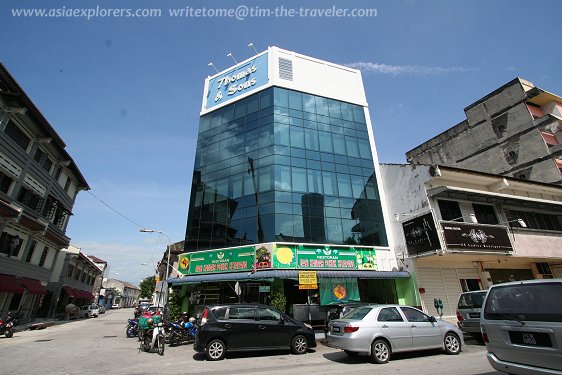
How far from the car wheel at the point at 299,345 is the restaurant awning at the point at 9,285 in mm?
18777

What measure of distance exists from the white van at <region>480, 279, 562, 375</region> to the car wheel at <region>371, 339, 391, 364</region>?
3.34 m

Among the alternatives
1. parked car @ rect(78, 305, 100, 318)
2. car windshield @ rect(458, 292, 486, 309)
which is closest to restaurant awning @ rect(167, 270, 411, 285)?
car windshield @ rect(458, 292, 486, 309)

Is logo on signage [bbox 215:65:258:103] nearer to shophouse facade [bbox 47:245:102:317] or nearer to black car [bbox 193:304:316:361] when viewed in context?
black car [bbox 193:304:316:361]

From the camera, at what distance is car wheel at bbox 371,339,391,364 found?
305 inches

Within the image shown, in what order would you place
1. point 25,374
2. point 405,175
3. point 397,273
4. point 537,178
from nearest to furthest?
point 25,374 → point 397,273 → point 405,175 → point 537,178

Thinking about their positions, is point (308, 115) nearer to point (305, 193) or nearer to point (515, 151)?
point (305, 193)

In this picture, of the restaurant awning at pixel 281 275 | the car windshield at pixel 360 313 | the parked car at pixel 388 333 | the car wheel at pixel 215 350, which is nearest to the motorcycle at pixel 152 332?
the car wheel at pixel 215 350

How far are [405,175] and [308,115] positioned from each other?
8.78 meters

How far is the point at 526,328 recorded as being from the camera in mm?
4508

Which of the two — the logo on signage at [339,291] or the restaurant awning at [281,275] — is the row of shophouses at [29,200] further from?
the logo on signage at [339,291]

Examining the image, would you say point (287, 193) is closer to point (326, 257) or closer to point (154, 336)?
point (326, 257)

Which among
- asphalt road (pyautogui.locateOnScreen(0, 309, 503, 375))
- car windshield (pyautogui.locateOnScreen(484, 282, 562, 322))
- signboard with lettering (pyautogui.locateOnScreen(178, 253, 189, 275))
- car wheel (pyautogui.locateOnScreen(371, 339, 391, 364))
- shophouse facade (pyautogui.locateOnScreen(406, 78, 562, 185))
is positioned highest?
shophouse facade (pyautogui.locateOnScreen(406, 78, 562, 185))

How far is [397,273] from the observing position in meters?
17.5

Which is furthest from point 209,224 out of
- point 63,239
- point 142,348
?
point 63,239
